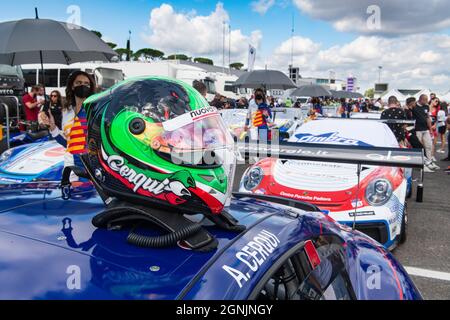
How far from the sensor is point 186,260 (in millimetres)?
1198

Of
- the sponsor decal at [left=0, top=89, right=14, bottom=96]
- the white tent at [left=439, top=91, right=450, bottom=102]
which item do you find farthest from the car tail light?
the white tent at [left=439, top=91, right=450, bottom=102]

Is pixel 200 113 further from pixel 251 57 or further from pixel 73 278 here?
pixel 251 57

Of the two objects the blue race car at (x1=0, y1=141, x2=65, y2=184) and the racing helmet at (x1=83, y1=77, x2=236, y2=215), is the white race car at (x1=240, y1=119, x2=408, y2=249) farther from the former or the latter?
the racing helmet at (x1=83, y1=77, x2=236, y2=215)

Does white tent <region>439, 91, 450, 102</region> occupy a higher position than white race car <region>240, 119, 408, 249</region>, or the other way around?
white tent <region>439, 91, 450, 102</region>

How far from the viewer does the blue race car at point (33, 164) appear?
13.7 feet

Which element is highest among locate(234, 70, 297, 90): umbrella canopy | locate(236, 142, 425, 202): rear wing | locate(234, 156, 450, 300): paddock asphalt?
locate(234, 70, 297, 90): umbrella canopy

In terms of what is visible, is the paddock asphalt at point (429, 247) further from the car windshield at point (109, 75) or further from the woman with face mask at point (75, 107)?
the car windshield at point (109, 75)

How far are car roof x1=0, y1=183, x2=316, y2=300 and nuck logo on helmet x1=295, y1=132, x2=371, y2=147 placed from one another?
388 cm

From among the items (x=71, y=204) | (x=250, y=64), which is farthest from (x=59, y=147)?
(x=250, y=64)

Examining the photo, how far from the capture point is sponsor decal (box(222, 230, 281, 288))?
1.15 meters

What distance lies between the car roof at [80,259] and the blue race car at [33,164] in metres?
2.78
